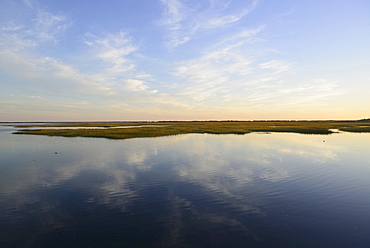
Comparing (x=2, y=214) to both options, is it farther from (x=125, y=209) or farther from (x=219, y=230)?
(x=219, y=230)

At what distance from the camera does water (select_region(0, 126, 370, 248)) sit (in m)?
9.08

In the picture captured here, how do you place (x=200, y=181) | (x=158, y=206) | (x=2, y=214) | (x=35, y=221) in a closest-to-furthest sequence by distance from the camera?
(x=35, y=221)
(x=2, y=214)
(x=158, y=206)
(x=200, y=181)

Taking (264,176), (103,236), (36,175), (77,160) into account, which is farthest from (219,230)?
(77,160)

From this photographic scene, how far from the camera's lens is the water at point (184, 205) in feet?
29.8

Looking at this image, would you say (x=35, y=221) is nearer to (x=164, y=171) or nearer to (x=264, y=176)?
(x=164, y=171)

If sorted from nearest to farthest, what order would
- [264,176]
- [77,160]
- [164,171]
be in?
[264,176] < [164,171] < [77,160]

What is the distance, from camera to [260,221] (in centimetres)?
1051

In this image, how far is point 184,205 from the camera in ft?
40.8

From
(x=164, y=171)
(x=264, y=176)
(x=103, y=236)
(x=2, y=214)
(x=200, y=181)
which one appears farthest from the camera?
(x=164, y=171)

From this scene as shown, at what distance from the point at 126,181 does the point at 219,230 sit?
9916 millimetres

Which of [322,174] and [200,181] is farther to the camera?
[322,174]

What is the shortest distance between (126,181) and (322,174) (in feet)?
57.8

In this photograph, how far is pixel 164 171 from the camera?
20.7 m

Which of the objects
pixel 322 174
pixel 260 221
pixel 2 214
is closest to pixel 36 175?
pixel 2 214
